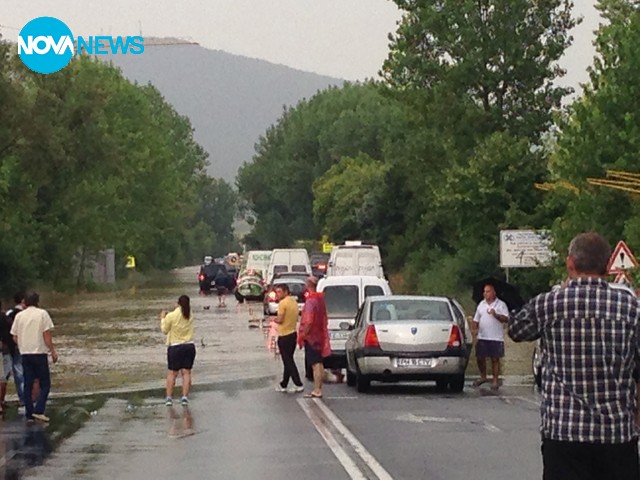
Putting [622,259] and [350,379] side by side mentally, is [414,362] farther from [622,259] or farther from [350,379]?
[622,259]

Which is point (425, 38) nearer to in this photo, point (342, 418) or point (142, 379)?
point (142, 379)

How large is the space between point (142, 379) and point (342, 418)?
368 inches

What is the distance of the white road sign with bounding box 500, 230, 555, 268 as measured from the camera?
42.6 metres

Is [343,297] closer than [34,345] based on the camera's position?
No

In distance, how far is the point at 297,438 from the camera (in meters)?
Result: 16.3

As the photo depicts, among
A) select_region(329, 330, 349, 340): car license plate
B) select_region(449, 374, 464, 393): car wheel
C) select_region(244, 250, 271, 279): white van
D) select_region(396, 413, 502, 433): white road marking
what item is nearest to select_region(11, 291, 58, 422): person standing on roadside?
select_region(396, 413, 502, 433): white road marking

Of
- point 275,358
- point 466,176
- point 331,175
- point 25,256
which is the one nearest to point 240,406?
point 275,358

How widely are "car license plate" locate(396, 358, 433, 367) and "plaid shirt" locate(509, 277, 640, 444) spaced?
1514 cm

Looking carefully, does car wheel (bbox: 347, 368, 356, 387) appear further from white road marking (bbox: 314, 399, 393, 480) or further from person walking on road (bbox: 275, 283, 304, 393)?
white road marking (bbox: 314, 399, 393, 480)

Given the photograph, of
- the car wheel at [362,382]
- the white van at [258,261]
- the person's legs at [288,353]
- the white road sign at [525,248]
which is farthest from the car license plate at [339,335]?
the white van at [258,261]

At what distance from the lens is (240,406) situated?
20781 millimetres

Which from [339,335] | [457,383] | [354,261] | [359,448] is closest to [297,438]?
[359,448]

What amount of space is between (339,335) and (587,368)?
1948cm

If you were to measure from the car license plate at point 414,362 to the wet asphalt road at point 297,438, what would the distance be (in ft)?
1.50
